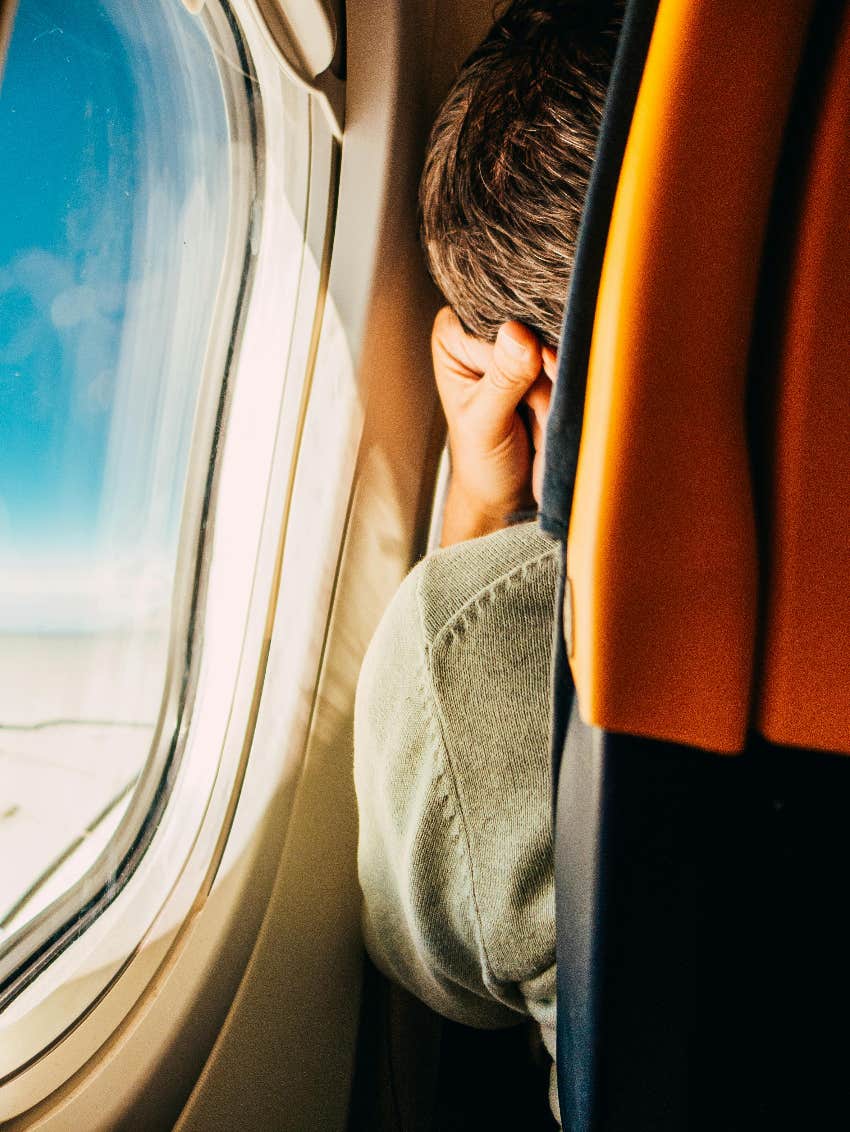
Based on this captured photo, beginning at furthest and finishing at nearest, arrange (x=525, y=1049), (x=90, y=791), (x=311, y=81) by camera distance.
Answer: (x=525, y=1049) → (x=90, y=791) → (x=311, y=81)

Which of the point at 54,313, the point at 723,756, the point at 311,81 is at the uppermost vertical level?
the point at 311,81

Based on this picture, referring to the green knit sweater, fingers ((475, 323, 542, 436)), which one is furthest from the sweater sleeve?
Answer: fingers ((475, 323, 542, 436))

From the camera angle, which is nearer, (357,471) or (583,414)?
(583,414)

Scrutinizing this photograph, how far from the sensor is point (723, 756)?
444 mm

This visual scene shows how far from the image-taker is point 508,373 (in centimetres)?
99

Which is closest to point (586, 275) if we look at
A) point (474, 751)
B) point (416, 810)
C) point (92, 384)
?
point (474, 751)

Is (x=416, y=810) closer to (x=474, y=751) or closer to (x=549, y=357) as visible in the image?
(x=474, y=751)

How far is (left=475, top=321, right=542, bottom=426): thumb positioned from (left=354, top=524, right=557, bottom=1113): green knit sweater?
0.35 m

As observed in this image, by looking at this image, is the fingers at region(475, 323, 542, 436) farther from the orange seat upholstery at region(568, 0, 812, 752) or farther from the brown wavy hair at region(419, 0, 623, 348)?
the orange seat upholstery at region(568, 0, 812, 752)

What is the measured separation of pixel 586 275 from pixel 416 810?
0.56m

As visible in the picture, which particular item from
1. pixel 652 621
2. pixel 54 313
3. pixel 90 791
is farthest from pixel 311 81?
pixel 90 791

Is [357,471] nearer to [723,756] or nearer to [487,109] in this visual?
[487,109]

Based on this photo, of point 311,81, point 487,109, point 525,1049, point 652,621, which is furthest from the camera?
point 525,1049

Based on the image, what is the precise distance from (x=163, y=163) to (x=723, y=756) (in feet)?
3.50
